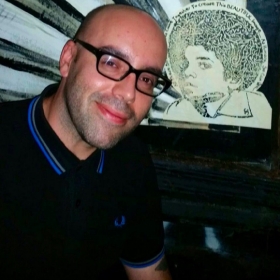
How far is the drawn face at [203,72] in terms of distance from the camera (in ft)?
4.16

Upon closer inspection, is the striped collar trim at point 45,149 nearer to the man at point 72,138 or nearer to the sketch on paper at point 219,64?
the man at point 72,138

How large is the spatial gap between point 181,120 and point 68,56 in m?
0.58

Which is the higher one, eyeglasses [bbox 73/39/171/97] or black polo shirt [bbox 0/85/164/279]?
eyeglasses [bbox 73/39/171/97]

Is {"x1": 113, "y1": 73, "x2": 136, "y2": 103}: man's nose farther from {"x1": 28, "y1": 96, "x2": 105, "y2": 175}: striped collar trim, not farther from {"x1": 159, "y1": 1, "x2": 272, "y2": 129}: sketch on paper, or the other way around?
{"x1": 159, "y1": 1, "x2": 272, "y2": 129}: sketch on paper

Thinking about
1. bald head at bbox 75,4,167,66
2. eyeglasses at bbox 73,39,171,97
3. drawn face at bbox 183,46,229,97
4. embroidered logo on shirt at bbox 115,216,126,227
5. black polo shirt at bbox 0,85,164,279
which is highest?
bald head at bbox 75,4,167,66

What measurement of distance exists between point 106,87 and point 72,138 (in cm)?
22

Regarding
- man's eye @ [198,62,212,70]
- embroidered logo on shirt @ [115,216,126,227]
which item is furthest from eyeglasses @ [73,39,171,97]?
embroidered logo on shirt @ [115,216,126,227]

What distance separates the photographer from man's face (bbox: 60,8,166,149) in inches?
37.0

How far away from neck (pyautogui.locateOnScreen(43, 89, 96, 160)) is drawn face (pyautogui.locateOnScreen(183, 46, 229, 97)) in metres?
0.56

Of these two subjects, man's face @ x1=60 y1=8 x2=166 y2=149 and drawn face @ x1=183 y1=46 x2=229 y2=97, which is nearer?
man's face @ x1=60 y1=8 x2=166 y2=149

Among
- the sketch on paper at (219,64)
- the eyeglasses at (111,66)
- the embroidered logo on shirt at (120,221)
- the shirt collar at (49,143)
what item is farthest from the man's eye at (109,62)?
the embroidered logo on shirt at (120,221)

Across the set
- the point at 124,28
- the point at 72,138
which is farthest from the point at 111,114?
the point at 124,28

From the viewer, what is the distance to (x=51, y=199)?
975 millimetres

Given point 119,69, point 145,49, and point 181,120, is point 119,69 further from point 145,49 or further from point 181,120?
point 181,120
